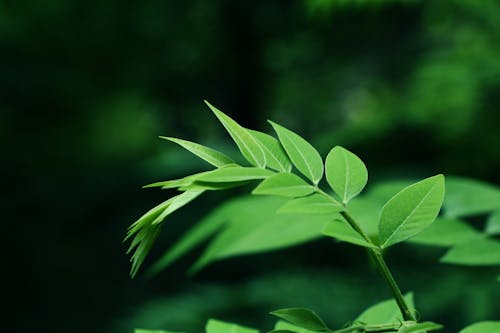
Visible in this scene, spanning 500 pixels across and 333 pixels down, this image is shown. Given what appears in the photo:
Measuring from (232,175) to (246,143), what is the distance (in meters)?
0.02

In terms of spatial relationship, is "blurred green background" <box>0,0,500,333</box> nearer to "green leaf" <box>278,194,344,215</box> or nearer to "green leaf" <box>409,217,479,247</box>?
"green leaf" <box>409,217,479,247</box>

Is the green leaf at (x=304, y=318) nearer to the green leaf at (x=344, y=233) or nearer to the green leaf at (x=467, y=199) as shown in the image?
the green leaf at (x=344, y=233)

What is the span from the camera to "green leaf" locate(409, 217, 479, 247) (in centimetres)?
52

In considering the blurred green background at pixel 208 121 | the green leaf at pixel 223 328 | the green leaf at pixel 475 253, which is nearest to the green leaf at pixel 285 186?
the green leaf at pixel 223 328

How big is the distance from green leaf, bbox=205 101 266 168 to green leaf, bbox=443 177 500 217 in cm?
34

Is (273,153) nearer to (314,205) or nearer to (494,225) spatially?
(314,205)

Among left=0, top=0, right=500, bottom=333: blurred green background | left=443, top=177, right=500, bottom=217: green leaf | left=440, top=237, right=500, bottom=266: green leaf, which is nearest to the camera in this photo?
left=440, top=237, right=500, bottom=266: green leaf

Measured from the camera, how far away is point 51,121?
5.57 m

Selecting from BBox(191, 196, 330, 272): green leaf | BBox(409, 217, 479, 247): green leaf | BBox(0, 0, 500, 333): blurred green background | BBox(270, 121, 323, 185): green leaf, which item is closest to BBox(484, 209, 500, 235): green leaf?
BBox(409, 217, 479, 247): green leaf

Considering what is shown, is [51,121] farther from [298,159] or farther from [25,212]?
[298,159]

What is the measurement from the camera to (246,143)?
313 millimetres

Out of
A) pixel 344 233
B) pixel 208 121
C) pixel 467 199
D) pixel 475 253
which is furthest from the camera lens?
pixel 208 121

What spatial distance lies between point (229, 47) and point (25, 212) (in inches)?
65.0

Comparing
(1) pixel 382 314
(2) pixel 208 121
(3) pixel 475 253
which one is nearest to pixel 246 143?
(1) pixel 382 314
